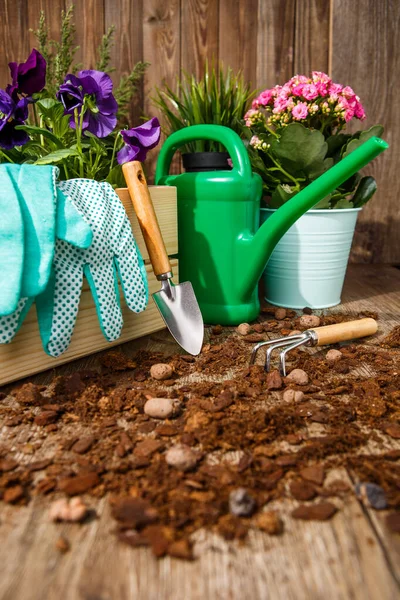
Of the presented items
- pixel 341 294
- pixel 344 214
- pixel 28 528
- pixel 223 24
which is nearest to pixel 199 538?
pixel 28 528

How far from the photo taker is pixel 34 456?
0.74m

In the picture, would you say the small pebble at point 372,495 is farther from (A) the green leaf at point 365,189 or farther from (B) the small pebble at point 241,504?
(A) the green leaf at point 365,189

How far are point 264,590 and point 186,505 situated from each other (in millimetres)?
139

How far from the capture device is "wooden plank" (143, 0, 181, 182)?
1.89 m

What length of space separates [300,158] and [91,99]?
55 cm

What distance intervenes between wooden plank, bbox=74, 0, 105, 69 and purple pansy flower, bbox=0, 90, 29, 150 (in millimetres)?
913

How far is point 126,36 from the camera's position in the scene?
74.8 inches

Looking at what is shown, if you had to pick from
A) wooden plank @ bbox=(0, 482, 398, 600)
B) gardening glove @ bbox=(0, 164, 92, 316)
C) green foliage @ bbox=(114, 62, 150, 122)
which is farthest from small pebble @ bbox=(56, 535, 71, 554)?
green foliage @ bbox=(114, 62, 150, 122)

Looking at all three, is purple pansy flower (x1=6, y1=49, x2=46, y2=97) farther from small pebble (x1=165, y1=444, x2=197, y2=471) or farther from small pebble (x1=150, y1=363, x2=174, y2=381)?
small pebble (x1=165, y1=444, x2=197, y2=471)

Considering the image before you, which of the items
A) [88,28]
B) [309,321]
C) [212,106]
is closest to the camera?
[309,321]

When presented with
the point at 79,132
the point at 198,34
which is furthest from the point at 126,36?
the point at 79,132

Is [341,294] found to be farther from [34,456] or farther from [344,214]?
[34,456]

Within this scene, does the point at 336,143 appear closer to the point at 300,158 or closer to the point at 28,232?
the point at 300,158

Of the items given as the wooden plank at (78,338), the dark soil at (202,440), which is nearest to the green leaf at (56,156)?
the wooden plank at (78,338)
